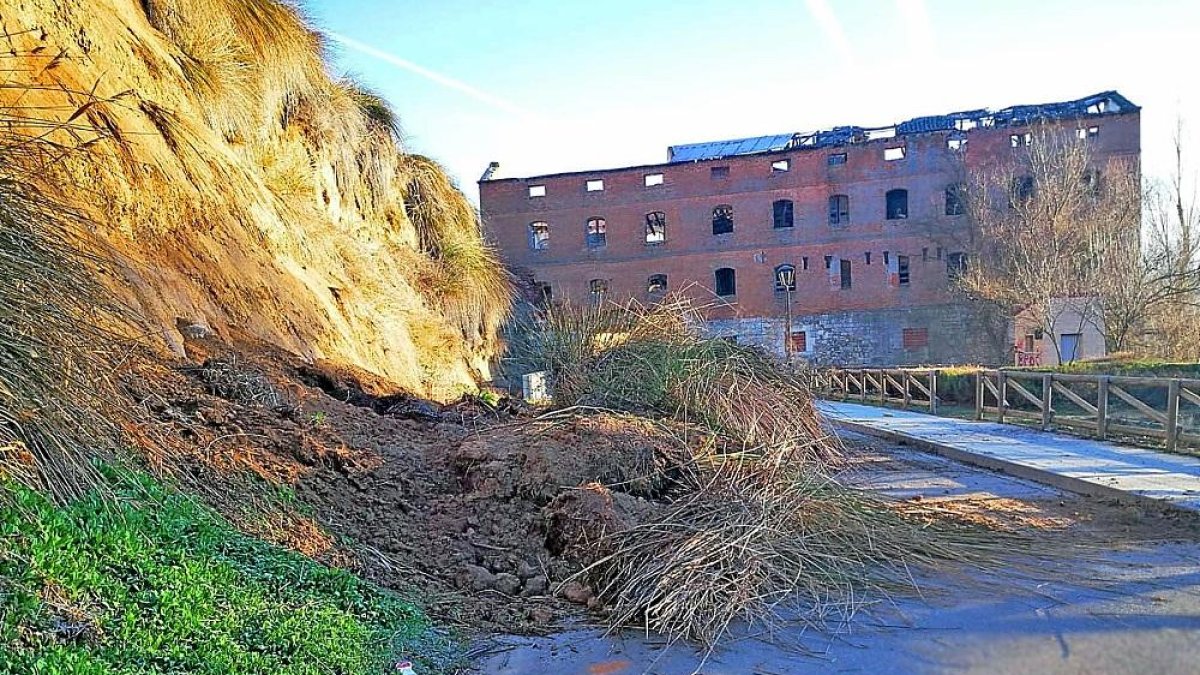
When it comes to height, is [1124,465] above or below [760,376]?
below

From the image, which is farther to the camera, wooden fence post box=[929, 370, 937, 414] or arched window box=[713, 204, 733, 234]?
arched window box=[713, 204, 733, 234]

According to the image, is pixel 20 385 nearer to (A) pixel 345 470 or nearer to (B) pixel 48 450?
(B) pixel 48 450

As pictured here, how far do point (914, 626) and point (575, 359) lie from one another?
5.27 m

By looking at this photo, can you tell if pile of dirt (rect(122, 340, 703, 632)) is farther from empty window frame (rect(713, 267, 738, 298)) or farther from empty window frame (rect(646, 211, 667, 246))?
empty window frame (rect(646, 211, 667, 246))

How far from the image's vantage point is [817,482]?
6.66m

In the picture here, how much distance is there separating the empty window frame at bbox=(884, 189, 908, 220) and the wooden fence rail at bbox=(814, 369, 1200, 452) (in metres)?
16.4

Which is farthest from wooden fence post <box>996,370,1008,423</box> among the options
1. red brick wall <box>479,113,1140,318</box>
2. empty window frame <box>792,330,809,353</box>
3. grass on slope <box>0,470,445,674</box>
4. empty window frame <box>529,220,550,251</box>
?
empty window frame <box>529,220,550,251</box>

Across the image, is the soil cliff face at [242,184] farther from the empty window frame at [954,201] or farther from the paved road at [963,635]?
the empty window frame at [954,201]

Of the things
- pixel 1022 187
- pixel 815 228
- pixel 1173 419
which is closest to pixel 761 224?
pixel 815 228

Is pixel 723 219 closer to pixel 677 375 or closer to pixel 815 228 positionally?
pixel 815 228

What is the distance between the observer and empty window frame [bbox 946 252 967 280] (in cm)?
3759

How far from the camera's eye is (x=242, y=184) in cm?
986

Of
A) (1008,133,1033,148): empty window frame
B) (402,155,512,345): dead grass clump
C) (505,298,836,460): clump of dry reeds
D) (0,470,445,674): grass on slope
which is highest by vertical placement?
(1008,133,1033,148): empty window frame

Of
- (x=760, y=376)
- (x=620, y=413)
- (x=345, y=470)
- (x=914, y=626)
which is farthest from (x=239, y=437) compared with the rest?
(x=760, y=376)
